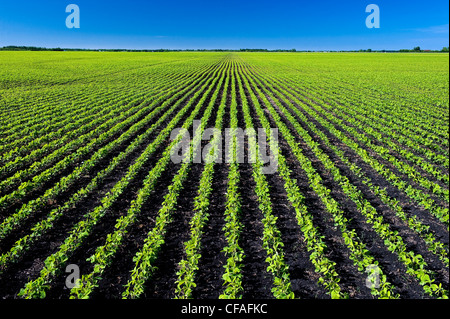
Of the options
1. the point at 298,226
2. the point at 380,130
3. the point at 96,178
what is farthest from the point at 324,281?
the point at 380,130

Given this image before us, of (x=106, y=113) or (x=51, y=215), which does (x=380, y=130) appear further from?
(x=106, y=113)

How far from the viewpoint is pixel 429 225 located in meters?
7.01

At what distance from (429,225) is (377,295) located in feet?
11.1

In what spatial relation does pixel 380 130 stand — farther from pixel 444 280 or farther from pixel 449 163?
pixel 444 280

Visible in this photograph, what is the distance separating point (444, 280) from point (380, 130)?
36.7 ft

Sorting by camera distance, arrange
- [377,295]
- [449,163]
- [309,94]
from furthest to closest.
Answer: [309,94] → [449,163] → [377,295]

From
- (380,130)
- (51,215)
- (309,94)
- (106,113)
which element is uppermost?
(309,94)
